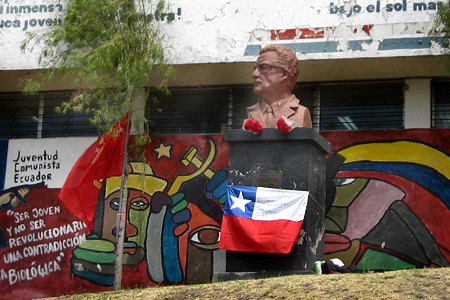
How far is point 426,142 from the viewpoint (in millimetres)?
13828

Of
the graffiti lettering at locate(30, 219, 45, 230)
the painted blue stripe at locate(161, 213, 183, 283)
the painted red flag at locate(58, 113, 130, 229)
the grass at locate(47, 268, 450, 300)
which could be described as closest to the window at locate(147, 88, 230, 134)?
the painted red flag at locate(58, 113, 130, 229)

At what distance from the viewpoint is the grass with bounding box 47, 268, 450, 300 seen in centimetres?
808

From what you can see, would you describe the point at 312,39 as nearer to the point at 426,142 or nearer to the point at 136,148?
the point at 426,142

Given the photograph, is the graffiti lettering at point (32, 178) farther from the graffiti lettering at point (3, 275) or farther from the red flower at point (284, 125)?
the red flower at point (284, 125)

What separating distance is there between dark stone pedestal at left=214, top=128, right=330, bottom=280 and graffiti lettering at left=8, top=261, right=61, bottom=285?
4819 mm

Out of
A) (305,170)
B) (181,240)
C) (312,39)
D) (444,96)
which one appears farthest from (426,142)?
(181,240)

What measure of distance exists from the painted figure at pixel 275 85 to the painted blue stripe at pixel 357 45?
5.42 ft

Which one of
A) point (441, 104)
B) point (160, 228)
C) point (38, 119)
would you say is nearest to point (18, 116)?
point (38, 119)

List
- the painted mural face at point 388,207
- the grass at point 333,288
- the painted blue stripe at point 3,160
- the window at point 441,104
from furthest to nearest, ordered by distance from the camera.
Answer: the painted blue stripe at point 3,160, the window at point 441,104, the painted mural face at point 388,207, the grass at point 333,288

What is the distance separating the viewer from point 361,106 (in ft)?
47.8

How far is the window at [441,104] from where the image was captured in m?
14.2

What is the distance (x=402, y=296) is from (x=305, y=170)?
342cm

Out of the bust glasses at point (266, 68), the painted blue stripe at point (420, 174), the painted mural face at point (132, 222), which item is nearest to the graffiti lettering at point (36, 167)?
the painted mural face at point (132, 222)

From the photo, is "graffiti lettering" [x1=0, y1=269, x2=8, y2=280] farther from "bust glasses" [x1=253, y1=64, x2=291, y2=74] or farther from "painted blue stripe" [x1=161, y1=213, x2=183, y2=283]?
"bust glasses" [x1=253, y1=64, x2=291, y2=74]
